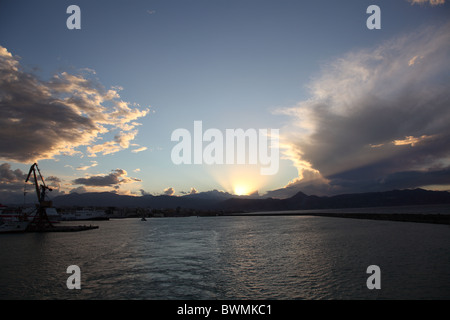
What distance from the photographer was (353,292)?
67.9 ft

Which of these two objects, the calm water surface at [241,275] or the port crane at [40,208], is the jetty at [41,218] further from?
the calm water surface at [241,275]

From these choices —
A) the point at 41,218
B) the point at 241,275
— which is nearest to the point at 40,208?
the point at 41,218

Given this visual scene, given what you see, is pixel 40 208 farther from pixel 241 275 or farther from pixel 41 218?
pixel 241 275

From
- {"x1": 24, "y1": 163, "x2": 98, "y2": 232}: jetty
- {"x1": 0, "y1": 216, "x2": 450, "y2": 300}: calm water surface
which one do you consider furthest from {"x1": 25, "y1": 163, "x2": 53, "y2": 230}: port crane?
→ {"x1": 0, "y1": 216, "x2": 450, "y2": 300}: calm water surface

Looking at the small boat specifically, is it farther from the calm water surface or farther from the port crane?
the calm water surface

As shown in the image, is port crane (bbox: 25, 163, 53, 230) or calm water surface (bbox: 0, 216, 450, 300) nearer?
calm water surface (bbox: 0, 216, 450, 300)

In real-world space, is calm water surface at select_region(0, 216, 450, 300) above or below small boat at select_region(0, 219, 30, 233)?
above

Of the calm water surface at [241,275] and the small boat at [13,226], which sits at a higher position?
the calm water surface at [241,275]

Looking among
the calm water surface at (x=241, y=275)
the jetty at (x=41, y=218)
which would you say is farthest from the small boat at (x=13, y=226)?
the calm water surface at (x=241, y=275)

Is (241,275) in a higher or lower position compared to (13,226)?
higher

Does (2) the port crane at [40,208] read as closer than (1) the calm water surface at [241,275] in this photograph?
No

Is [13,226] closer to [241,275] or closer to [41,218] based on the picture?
[41,218]

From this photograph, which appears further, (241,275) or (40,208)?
(40,208)
